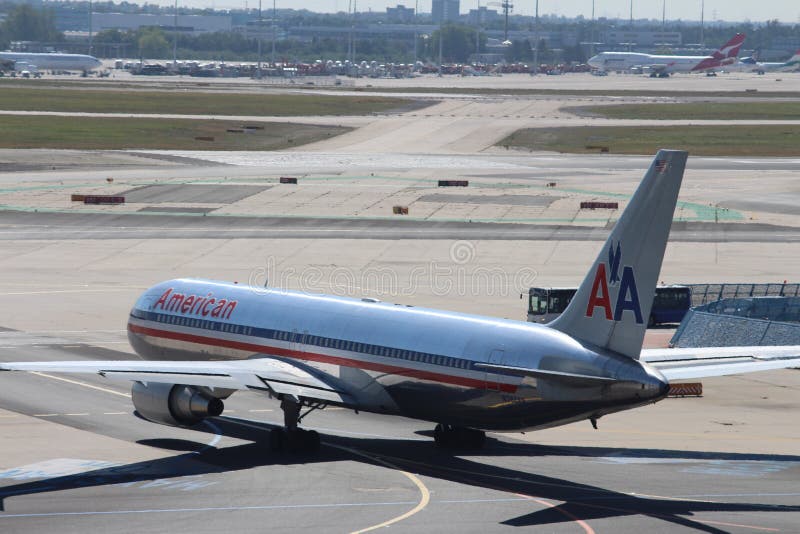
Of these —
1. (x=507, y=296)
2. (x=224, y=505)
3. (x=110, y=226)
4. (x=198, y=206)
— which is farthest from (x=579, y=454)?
(x=198, y=206)

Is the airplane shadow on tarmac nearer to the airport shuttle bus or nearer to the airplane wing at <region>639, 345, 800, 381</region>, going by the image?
the airplane wing at <region>639, 345, 800, 381</region>

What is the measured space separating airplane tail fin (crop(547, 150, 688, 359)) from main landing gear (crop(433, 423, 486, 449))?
7.14 metres

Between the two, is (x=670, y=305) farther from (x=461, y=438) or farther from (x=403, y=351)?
(x=403, y=351)

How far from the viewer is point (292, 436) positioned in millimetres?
44594

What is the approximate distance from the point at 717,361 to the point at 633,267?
18.0 feet

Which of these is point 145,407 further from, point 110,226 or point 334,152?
point 334,152

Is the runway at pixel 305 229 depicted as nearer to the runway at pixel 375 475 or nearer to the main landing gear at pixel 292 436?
the runway at pixel 375 475

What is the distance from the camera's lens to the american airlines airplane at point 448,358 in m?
38.8

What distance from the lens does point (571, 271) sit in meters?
87.3

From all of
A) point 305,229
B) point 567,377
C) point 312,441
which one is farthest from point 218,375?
point 305,229

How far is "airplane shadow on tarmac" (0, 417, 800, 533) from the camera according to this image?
3694cm

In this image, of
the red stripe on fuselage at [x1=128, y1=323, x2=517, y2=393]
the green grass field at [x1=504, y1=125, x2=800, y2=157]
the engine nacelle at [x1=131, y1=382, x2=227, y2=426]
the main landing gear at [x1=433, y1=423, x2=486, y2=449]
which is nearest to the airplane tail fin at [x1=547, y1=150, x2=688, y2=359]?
the red stripe on fuselage at [x1=128, y1=323, x2=517, y2=393]

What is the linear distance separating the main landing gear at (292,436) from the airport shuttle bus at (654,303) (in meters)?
28.1

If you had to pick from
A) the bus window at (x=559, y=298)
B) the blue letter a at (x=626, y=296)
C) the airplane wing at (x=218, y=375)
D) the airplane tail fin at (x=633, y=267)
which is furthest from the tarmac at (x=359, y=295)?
the blue letter a at (x=626, y=296)
